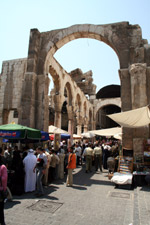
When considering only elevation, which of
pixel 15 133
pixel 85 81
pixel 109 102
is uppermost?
pixel 85 81

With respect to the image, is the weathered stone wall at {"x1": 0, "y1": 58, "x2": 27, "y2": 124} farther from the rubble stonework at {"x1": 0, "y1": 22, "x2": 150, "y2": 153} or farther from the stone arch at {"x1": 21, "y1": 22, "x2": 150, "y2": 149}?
the stone arch at {"x1": 21, "y1": 22, "x2": 150, "y2": 149}

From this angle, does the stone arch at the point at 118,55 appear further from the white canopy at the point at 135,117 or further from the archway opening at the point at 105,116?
the archway opening at the point at 105,116

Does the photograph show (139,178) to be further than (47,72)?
No

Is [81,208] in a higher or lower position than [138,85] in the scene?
lower

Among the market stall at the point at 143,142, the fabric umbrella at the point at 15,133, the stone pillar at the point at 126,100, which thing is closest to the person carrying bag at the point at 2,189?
the fabric umbrella at the point at 15,133

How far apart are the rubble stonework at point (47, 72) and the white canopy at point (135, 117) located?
1.28 m

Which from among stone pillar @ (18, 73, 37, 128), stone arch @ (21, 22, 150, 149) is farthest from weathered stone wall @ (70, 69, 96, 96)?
stone pillar @ (18, 73, 37, 128)

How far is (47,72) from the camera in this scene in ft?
31.5

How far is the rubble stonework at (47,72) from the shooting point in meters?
7.29

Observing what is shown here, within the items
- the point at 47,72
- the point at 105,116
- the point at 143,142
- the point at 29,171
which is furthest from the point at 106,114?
the point at 29,171

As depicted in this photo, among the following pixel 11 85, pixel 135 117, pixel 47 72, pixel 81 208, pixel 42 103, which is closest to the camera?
pixel 81 208

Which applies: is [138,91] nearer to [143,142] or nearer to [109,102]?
[143,142]

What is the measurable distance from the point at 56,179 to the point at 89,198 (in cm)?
257

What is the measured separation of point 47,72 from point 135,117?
590cm
